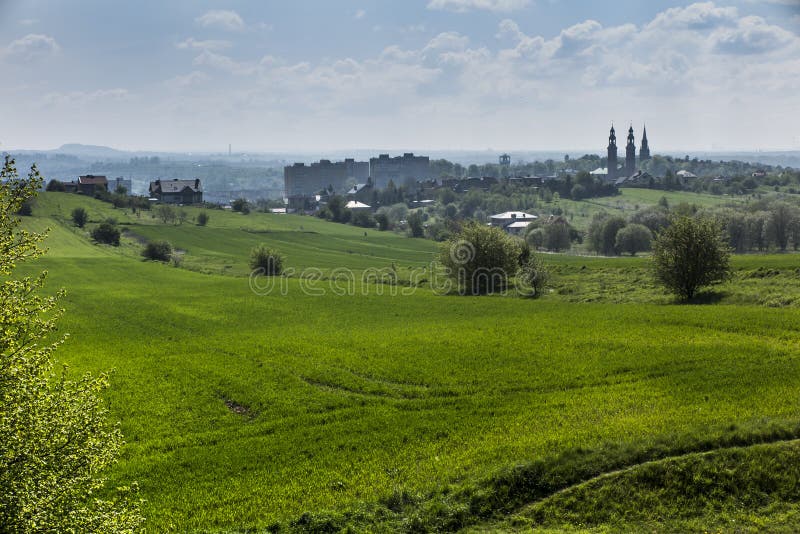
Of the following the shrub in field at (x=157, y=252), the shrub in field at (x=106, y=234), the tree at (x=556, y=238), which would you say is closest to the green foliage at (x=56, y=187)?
the shrub in field at (x=106, y=234)

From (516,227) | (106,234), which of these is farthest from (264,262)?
(516,227)

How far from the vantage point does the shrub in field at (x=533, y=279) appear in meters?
59.0

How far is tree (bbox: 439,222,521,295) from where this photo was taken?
6494cm

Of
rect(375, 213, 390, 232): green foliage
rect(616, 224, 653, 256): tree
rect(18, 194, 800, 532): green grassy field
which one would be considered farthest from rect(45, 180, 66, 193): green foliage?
rect(616, 224, 653, 256): tree

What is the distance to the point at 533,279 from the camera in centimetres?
5950

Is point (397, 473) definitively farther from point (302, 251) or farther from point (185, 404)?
point (302, 251)

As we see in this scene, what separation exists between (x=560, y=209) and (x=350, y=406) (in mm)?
177863

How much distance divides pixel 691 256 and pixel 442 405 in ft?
103

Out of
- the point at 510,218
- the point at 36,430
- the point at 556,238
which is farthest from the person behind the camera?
the point at 510,218

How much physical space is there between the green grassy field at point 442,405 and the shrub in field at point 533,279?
20.7 feet

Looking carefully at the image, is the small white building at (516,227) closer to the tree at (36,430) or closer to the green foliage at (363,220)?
the green foliage at (363,220)

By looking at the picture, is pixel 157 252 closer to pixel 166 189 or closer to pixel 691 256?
pixel 691 256

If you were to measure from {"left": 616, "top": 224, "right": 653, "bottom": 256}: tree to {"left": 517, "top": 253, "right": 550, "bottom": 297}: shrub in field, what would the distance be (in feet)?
211

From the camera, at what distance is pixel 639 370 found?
95.0 ft
